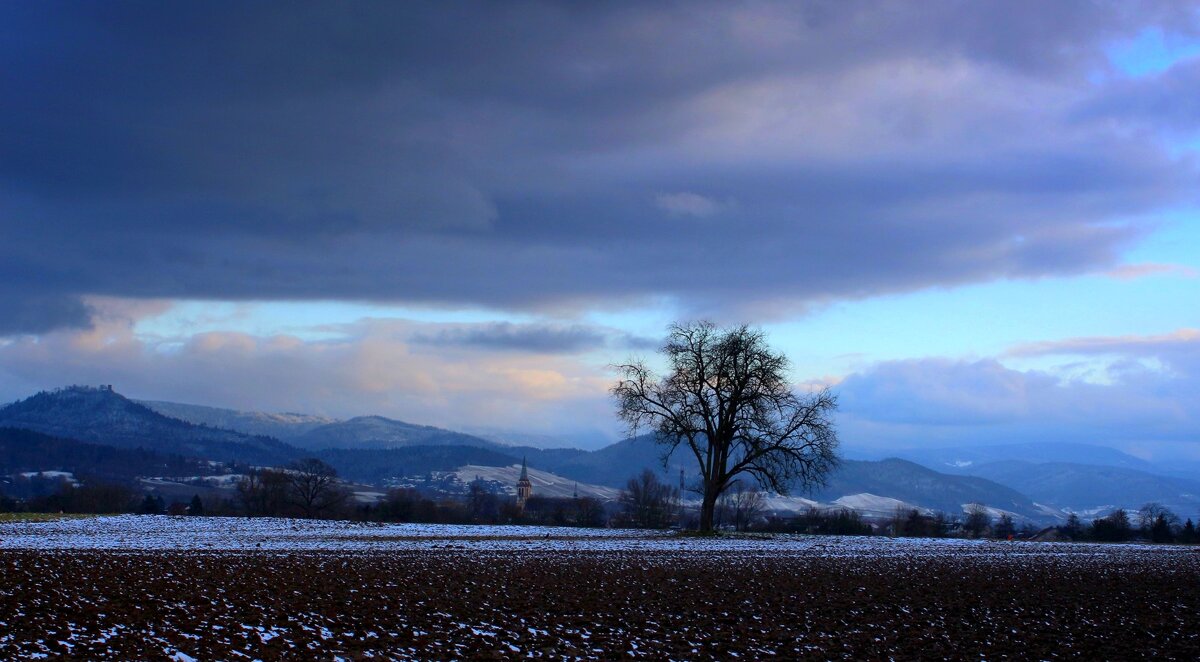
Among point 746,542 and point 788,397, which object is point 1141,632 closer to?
point 746,542

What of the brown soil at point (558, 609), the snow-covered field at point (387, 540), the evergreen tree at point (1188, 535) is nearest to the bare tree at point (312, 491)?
the snow-covered field at point (387, 540)

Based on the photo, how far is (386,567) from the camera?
32.0 m

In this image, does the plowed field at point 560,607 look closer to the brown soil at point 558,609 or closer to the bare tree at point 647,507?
the brown soil at point 558,609

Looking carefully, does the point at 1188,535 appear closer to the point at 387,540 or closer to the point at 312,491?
the point at 387,540

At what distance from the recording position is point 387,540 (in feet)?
152

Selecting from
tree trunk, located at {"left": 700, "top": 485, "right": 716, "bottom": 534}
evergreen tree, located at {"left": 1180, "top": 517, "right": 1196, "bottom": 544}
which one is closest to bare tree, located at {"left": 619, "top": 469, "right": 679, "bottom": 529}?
tree trunk, located at {"left": 700, "top": 485, "right": 716, "bottom": 534}

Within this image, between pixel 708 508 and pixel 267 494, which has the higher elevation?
pixel 708 508

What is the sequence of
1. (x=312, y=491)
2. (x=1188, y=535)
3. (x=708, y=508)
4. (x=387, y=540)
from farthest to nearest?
1. (x=312, y=491)
2. (x=1188, y=535)
3. (x=708, y=508)
4. (x=387, y=540)

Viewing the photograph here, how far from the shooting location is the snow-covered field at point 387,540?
137 feet

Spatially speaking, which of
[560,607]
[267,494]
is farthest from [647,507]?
[560,607]

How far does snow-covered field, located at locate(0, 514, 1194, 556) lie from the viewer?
137 feet

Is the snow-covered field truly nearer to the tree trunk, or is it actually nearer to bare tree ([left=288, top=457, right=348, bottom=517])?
the tree trunk

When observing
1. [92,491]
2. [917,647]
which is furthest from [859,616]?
[92,491]

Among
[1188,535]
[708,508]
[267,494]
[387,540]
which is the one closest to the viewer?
[387,540]
